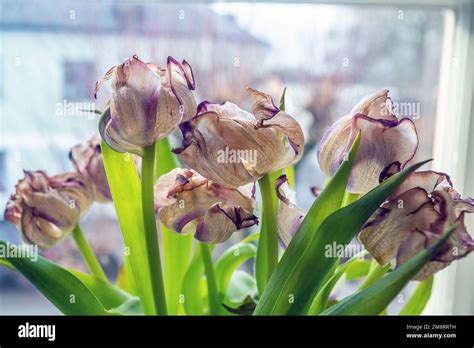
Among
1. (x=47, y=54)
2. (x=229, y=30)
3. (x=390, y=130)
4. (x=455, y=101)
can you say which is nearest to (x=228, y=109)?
(x=390, y=130)

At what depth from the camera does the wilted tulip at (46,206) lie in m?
0.41

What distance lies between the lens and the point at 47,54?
3.02 ft

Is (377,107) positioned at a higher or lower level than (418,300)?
higher

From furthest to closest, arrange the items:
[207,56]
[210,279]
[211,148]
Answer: [207,56] < [210,279] < [211,148]

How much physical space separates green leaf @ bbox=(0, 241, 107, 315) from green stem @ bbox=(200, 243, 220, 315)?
0.26 feet

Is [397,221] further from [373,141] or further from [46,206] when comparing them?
[46,206]

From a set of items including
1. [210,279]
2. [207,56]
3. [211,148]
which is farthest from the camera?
[207,56]

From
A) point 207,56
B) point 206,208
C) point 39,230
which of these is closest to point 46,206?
point 39,230

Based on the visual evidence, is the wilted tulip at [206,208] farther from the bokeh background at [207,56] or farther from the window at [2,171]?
the window at [2,171]

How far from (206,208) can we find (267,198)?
4 centimetres

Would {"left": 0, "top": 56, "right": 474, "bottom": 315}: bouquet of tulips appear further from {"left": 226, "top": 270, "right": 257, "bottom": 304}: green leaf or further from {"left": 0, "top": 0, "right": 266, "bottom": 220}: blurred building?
{"left": 0, "top": 0, "right": 266, "bottom": 220}: blurred building

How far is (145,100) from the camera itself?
344 millimetres

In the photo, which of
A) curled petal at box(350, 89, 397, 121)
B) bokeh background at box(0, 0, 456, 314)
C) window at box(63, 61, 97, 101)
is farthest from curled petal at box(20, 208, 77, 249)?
window at box(63, 61, 97, 101)

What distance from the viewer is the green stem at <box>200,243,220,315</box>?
1.41 feet
